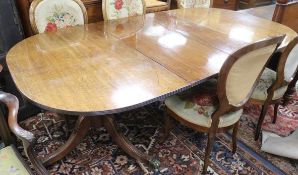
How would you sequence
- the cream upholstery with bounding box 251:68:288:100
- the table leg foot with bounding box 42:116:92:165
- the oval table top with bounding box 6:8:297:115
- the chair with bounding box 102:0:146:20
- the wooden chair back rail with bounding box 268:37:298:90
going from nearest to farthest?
the oval table top with bounding box 6:8:297:115
the wooden chair back rail with bounding box 268:37:298:90
the table leg foot with bounding box 42:116:92:165
the cream upholstery with bounding box 251:68:288:100
the chair with bounding box 102:0:146:20

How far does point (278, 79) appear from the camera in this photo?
1.62 meters

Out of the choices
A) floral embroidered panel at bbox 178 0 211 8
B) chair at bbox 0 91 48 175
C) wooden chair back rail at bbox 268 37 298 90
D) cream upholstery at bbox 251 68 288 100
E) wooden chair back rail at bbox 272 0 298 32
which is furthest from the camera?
wooden chair back rail at bbox 272 0 298 32

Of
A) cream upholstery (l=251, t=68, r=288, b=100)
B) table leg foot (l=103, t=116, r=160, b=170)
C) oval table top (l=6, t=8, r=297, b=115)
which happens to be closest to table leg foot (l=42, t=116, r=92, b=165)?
table leg foot (l=103, t=116, r=160, b=170)

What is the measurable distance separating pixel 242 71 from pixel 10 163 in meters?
1.14

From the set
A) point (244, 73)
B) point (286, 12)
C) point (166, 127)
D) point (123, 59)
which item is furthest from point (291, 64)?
point (286, 12)

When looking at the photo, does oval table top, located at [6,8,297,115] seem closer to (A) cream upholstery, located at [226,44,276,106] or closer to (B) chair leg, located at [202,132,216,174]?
(A) cream upholstery, located at [226,44,276,106]

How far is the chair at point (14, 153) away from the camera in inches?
39.2

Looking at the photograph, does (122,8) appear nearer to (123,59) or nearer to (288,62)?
(123,59)

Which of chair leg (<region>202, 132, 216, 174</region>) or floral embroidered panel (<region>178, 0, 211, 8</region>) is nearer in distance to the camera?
chair leg (<region>202, 132, 216, 174</region>)

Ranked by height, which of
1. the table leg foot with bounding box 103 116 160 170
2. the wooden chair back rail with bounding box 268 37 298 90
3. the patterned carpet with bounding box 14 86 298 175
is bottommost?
the patterned carpet with bounding box 14 86 298 175

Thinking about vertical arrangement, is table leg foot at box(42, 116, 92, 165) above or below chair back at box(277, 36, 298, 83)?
below

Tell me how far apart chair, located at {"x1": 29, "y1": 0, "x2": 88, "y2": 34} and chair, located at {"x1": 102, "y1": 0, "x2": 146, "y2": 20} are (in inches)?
8.8

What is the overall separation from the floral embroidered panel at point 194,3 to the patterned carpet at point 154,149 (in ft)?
3.74

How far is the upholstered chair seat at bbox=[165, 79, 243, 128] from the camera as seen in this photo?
146 cm
